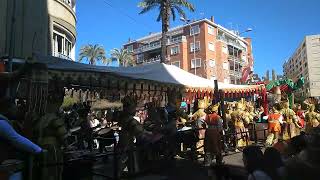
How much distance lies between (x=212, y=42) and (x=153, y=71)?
60704 mm

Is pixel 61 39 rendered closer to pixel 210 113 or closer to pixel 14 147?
pixel 210 113

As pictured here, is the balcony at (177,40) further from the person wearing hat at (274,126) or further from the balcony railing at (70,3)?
the person wearing hat at (274,126)

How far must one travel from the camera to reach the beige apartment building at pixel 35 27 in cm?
1591

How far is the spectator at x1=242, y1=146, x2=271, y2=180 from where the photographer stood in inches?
157

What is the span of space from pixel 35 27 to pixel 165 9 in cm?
1892

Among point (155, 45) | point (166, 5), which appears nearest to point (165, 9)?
point (166, 5)

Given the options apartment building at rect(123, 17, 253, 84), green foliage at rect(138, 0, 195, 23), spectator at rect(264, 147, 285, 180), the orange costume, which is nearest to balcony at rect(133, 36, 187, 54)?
apartment building at rect(123, 17, 253, 84)

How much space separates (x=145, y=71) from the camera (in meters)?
10.8

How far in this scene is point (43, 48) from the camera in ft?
58.9

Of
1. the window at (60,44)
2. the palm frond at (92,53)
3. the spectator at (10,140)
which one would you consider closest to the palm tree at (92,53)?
the palm frond at (92,53)

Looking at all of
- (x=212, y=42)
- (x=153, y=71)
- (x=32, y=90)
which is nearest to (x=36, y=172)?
(x=32, y=90)

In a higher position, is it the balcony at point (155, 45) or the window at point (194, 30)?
the window at point (194, 30)

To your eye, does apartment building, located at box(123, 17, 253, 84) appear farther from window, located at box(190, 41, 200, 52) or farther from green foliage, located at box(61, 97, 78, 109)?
green foliage, located at box(61, 97, 78, 109)

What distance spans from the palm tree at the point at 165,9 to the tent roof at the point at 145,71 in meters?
21.2
